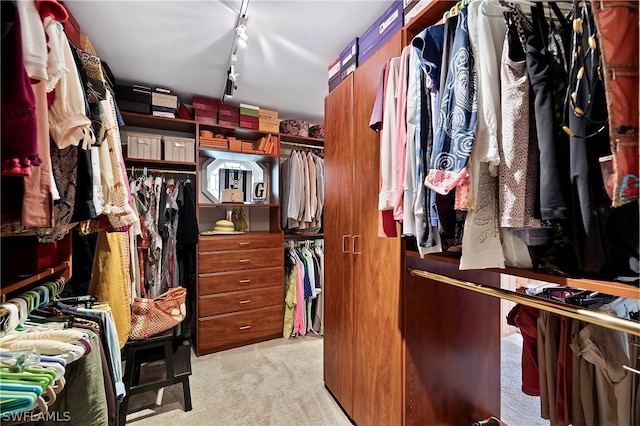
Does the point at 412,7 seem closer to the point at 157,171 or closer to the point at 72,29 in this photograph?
the point at 72,29

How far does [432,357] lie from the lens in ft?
4.16

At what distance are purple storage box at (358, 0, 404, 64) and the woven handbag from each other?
2076mm

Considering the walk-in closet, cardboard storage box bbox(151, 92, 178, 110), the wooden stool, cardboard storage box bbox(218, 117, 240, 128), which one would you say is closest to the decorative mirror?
the walk-in closet

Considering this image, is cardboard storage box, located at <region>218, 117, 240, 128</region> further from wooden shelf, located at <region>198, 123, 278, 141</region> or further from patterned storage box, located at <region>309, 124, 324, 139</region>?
patterned storage box, located at <region>309, 124, 324, 139</region>

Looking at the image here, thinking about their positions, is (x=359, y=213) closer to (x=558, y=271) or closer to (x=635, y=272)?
(x=558, y=271)

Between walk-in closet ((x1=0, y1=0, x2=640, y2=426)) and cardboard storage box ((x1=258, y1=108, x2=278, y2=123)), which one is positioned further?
cardboard storage box ((x1=258, y1=108, x2=278, y2=123))

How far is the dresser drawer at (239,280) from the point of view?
243 centimetres

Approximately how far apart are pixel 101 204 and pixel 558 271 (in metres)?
1.49

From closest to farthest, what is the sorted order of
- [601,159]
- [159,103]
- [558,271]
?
[601,159]
[558,271]
[159,103]

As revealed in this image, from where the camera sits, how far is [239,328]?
257 centimetres

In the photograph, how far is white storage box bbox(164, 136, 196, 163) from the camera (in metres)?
2.48

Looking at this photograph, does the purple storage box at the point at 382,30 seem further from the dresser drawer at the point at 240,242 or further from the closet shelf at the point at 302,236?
the closet shelf at the point at 302,236

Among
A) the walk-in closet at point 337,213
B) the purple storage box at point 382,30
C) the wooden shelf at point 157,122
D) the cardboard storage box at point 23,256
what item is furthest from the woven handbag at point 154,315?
the purple storage box at point 382,30

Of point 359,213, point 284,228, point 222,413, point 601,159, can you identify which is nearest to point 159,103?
point 284,228
